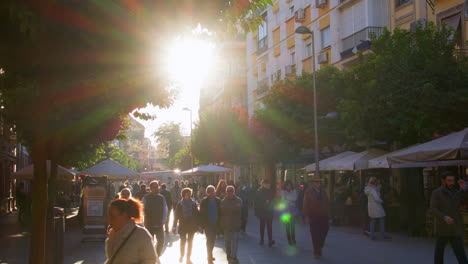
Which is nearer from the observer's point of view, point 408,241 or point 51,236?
point 51,236

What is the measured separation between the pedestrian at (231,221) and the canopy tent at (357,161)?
9.57m

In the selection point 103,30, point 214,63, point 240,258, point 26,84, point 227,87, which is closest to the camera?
point 103,30

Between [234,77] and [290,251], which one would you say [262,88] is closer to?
[234,77]

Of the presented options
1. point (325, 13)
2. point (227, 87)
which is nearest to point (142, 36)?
point (325, 13)

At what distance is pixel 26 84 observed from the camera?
7.77 meters

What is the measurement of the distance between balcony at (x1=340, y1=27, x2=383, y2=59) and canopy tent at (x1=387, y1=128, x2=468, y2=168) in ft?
43.6

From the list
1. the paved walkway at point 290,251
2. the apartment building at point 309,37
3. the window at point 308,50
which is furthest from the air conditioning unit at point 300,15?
the paved walkway at point 290,251

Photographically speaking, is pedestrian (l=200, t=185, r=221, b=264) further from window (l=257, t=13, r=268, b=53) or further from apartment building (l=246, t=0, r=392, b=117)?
window (l=257, t=13, r=268, b=53)

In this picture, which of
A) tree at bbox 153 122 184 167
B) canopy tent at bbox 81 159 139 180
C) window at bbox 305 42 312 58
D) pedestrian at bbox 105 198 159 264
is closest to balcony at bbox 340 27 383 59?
window at bbox 305 42 312 58

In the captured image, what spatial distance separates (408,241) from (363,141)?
22.2ft

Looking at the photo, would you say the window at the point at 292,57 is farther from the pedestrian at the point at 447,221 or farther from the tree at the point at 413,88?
the pedestrian at the point at 447,221

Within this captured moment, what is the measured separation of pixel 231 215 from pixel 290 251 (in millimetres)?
3010

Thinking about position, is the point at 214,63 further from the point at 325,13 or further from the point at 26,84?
the point at 26,84

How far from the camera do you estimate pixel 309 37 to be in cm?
3872
